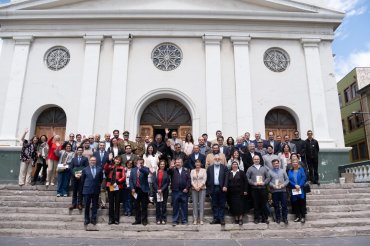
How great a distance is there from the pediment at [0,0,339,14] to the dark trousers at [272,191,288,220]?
31.1 feet

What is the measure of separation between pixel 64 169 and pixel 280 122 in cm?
949

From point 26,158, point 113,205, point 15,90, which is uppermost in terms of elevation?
point 15,90

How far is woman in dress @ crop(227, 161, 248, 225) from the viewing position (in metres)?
7.20

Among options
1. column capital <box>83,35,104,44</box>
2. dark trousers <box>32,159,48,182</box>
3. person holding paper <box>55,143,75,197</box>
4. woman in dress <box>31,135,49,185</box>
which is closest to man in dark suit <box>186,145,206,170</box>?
person holding paper <box>55,143,75,197</box>

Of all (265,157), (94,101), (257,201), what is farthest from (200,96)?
(257,201)

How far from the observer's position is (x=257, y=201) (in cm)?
737

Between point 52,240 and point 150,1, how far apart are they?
37.4 ft

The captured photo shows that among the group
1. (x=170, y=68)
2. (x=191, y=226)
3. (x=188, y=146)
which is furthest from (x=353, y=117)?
(x=191, y=226)

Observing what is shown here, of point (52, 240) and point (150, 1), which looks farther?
point (150, 1)

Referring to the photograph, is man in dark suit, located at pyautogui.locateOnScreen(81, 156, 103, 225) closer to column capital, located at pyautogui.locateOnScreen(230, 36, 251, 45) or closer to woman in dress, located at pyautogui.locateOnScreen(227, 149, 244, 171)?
woman in dress, located at pyautogui.locateOnScreen(227, 149, 244, 171)

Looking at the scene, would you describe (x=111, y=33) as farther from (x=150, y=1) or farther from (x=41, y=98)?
(x=41, y=98)

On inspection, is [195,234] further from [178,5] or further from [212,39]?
[178,5]

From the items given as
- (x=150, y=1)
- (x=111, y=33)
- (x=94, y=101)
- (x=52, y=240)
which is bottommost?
(x=52, y=240)

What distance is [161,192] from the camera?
716cm
